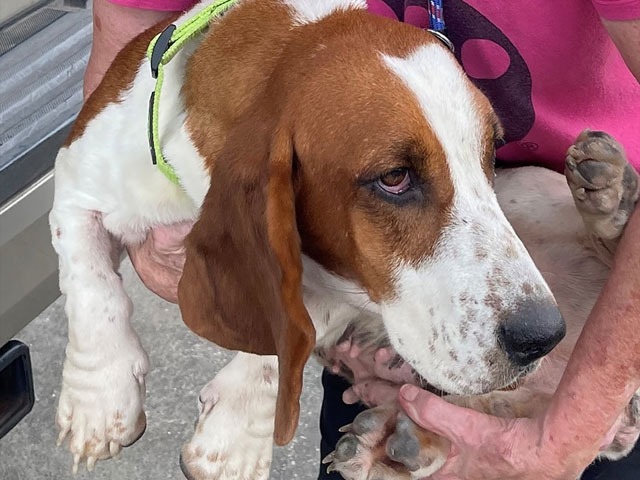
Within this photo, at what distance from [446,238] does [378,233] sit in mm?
98

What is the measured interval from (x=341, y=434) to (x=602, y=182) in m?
0.71

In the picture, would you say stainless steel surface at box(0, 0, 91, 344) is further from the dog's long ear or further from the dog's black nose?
the dog's black nose

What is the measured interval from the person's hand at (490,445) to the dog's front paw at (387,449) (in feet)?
0.08

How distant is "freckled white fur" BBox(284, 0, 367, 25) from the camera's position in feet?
4.82

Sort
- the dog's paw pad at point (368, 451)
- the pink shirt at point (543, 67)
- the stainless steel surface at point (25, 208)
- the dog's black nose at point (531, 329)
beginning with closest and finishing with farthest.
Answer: the dog's black nose at point (531, 329)
the pink shirt at point (543, 67)
the dog's paw pad at point (368, 451)
the stainless steel surface at point (25, 208)

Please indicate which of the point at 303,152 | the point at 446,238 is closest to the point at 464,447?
the point at 446,238

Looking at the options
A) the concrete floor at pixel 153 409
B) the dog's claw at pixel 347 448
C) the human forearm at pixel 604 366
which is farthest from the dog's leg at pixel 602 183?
the concrete floor at pixel 153 409

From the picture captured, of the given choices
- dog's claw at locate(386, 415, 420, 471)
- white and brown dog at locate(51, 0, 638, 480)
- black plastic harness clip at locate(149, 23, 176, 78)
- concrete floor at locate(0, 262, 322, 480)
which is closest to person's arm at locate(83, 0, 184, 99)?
white and brown dog at locate(51, 0, 638, 480)

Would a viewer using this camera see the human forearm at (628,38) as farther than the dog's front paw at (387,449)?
No

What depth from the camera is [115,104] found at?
1666mm

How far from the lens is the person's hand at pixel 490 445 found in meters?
1.49

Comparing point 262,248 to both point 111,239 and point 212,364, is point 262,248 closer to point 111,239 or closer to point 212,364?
point 111,239

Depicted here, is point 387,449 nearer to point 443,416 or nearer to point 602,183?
point 443,416

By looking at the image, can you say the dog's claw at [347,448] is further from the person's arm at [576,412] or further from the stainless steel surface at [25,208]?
the stainless steel surface at [25,208]
